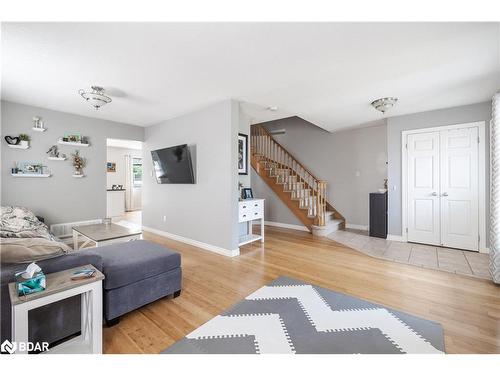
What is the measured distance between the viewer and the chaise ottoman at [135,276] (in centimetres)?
177

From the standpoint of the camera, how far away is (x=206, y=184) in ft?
12.3

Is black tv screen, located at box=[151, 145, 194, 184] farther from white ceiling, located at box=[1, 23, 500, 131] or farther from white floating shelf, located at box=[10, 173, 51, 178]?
white floating shelf, located at box=[10, 173, 51, 178]

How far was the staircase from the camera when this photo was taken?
5027mm

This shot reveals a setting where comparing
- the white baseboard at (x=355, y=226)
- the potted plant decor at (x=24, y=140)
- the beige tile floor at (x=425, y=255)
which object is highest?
the potted plant decor at (x=24, y=140)

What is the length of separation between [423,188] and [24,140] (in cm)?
688

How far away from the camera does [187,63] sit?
2297mm

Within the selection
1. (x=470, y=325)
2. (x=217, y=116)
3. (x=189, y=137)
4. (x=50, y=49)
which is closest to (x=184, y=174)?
(x=189, y=137)

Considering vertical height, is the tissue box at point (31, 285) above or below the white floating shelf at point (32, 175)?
below

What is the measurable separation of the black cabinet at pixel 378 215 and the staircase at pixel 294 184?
846 mm

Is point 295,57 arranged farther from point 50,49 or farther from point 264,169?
point 264,169

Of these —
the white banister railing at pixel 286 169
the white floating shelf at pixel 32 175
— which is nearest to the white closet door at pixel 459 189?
the white banister railing at pixel 286 169

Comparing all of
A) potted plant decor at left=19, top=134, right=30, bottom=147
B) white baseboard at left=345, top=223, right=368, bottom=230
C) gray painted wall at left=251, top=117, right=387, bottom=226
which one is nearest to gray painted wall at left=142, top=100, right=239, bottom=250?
potted plant decor at left=19, top=134, right=30, bottom=147
